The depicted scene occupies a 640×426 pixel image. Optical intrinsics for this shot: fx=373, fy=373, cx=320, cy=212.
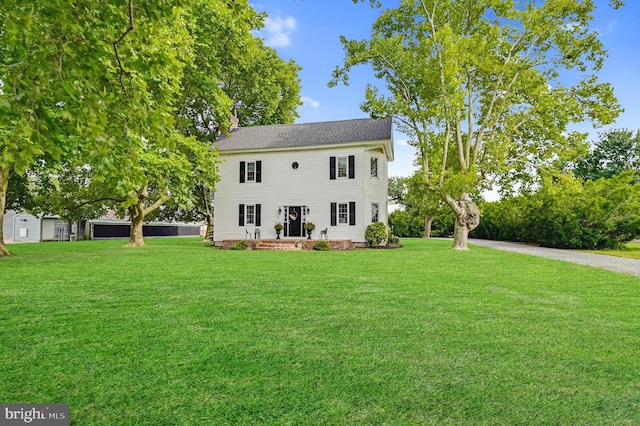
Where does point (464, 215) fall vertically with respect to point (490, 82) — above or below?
below

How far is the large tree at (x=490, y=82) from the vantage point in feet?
59.3

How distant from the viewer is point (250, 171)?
22.5 m

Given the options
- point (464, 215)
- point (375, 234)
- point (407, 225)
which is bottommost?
point (375, 234)

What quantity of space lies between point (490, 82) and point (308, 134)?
10.4m

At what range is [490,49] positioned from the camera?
18.9 meters

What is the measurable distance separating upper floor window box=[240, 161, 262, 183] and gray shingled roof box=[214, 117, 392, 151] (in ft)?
3.12

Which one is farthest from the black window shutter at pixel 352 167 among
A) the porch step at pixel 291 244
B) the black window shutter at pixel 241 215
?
the black window shutter at pixel 241 215

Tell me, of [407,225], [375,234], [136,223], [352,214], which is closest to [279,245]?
[352,214]

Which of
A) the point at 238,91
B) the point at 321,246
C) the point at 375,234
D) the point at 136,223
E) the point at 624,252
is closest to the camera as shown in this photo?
the point at 624,252

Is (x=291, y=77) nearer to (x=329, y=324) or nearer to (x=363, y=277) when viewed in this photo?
(x=363, y=277)

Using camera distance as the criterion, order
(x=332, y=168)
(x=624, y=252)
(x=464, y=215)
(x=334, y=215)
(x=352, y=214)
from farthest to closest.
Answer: (x=332, y=168) < (x=334, y=215) < (x=352, y=214) < (x=464, y=215) < (x=624, y=252)

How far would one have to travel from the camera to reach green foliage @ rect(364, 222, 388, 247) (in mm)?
19953

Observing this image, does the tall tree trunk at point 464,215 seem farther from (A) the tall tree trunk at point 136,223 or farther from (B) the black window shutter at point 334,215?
(A) the tall tree trunk at point 136,223

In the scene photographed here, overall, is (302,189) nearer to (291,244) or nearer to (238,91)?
(291,244)
